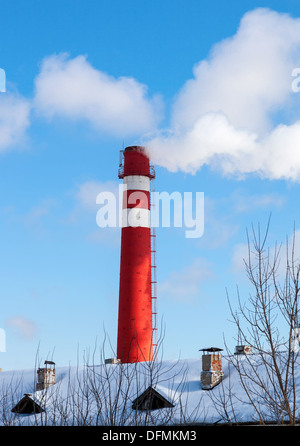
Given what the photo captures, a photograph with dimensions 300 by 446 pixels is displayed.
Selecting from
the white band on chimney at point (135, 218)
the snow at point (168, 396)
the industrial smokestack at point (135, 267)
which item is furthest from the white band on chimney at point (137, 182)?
the snow at point (168, 396)

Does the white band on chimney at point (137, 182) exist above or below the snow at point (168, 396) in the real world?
above

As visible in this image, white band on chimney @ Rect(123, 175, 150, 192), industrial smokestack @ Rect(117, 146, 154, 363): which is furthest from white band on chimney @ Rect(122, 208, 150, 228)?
white band on chimney @ Rect(123, 175, 150, 192)

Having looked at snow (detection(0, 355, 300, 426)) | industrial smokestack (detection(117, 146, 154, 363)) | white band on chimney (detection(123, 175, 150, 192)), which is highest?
white band on chimney (detection(123, 175, 150, 192))

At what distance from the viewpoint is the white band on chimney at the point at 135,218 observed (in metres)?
26.9

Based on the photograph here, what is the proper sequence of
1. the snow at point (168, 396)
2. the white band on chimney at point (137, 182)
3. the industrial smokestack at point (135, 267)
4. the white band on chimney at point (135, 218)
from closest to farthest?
the snow at point (168, 396) < the industrial smokestack at point (135, 267) < the white band on chimney at point (135, 218) < the white band on chimney at point (137, 182)

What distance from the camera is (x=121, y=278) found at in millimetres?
26859

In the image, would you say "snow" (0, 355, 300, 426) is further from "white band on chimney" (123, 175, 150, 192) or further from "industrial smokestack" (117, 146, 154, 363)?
"white band on chimney" (123, 175, 150, 192)

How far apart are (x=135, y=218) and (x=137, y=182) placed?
1.79m

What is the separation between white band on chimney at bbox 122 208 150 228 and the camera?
2688 cm

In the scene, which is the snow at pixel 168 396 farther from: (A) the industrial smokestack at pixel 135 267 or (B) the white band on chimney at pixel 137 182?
(B) the white band on chimney at pixel 137 182

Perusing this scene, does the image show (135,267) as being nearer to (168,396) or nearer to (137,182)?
(137,182)

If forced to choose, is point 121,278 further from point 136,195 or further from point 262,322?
point 262,322
